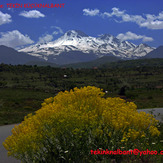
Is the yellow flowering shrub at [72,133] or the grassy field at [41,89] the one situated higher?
the yellow flowering shrub at [72,133]

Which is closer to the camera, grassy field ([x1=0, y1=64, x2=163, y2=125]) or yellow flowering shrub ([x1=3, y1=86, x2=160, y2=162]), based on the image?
yellow flowering shrub ([x1=3, y1=86, x2=160, y2=162])

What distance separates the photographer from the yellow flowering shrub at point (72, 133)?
465 centimetres

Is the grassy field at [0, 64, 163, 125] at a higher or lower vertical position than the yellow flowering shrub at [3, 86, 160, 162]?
lower

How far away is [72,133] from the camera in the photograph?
483cm

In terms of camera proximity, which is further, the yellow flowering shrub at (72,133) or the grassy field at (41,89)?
the grassy field at (41,89)

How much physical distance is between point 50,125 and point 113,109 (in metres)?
1.83

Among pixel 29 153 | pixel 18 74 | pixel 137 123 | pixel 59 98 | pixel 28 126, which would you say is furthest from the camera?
pixel 18 74

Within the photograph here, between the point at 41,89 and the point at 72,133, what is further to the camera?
the point at 41,89

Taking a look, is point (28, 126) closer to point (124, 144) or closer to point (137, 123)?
point (124, 144)

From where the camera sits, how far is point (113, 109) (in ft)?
18.9

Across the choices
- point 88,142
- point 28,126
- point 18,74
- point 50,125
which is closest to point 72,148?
point 88,142

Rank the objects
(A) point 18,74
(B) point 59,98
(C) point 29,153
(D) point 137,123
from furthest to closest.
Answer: (A) point 18,74, (B) point 59,98, (D) point 137,123, (C) point 29,153

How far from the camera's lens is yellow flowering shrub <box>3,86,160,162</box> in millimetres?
4652

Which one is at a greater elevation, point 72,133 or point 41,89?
point 72,133
